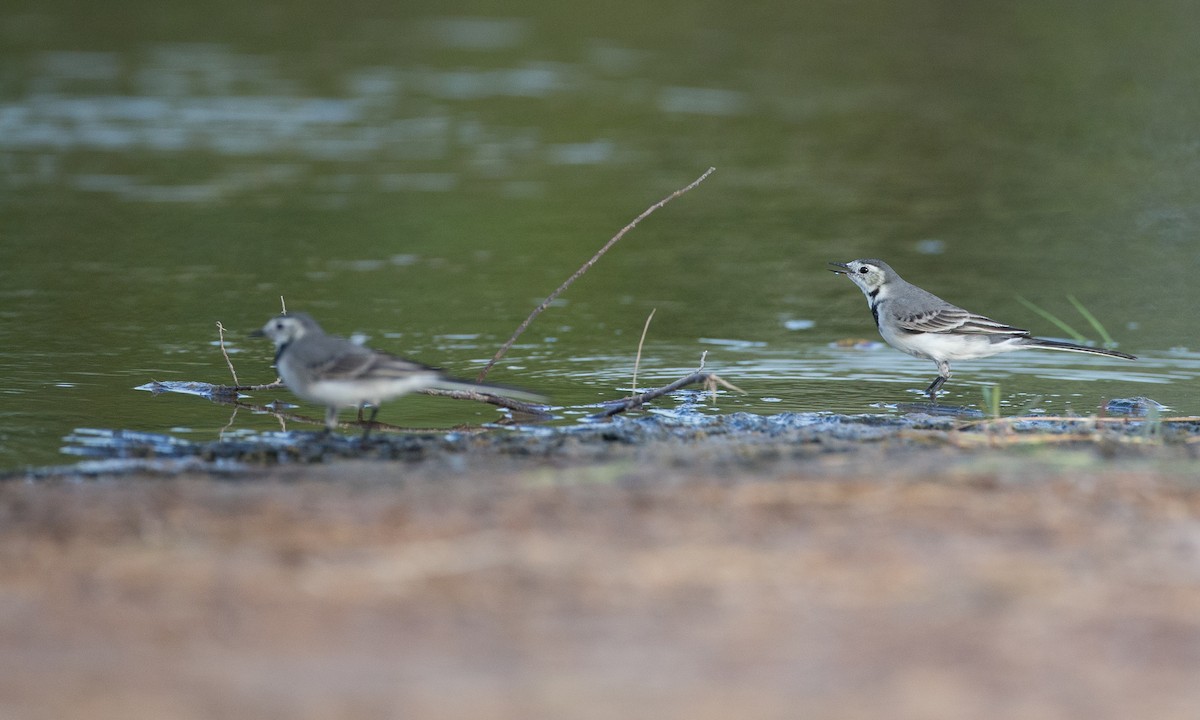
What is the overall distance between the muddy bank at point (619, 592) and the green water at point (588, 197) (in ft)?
10.2

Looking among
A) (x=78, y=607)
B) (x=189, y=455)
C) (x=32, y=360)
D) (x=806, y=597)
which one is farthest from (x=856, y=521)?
(x=32, y=360)

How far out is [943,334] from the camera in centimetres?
1120

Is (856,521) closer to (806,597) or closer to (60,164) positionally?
(806,597)

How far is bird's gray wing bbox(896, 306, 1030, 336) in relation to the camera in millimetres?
11156

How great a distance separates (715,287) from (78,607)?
9795mm

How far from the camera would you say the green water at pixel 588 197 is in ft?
38.9

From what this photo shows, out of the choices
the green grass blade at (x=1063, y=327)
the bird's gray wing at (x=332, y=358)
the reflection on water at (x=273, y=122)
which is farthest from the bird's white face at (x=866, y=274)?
the reflection on water at (x=273, y=122)

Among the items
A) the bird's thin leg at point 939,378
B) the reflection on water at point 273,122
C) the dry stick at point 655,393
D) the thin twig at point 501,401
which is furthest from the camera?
the reflection on water at point 273,122

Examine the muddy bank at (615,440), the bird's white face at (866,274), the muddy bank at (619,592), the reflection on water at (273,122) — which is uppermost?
the reflection on water at (273,122)

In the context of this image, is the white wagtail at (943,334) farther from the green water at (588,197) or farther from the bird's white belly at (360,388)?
the bird's white belly at (360,388)

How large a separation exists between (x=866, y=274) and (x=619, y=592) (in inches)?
285

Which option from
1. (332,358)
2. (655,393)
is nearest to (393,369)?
(332,358)

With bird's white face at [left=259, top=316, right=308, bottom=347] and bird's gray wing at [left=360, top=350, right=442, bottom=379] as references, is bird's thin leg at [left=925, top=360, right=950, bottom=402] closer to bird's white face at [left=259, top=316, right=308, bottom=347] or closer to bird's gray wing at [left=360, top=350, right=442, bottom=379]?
bird's gray wing at [left=360, top=350, right=442, bottom=379]

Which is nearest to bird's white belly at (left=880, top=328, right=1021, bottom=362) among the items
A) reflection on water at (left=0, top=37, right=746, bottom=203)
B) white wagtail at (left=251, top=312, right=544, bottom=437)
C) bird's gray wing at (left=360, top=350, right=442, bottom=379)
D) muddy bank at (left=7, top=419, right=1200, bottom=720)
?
white wagtail at (left=251, top=312, right=544, bottom=437)
